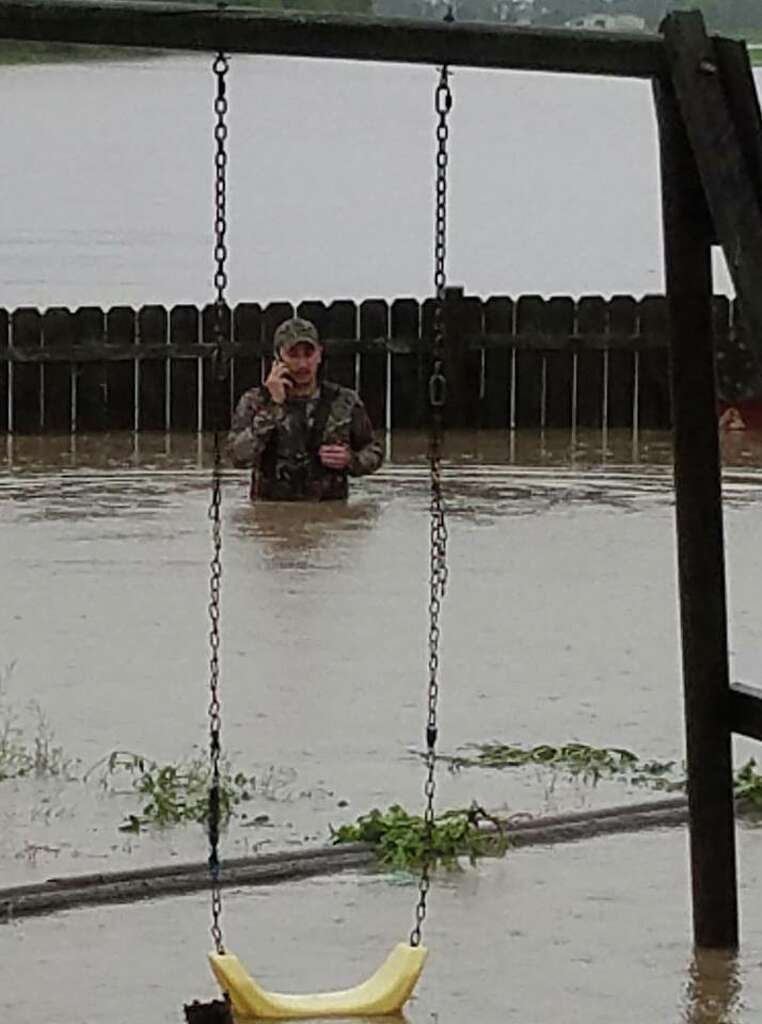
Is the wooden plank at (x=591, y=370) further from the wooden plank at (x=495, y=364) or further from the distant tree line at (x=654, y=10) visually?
the distant tree line at (x=654, y=10)

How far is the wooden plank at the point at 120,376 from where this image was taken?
21172 mm

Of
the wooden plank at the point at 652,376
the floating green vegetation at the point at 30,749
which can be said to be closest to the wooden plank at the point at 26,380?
the wooden plank at the point at 652,376

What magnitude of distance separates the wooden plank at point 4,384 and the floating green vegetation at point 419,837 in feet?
37.8

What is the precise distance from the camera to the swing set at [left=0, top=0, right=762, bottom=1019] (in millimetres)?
7836

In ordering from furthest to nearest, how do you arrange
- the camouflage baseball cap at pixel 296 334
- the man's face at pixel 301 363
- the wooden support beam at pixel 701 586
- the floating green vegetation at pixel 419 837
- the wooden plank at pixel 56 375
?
the wooden plank at pixel 56 375
the man's face at pixel 301 363
the camouflage baseball cap at pixel 296 334
the floating green vegetation at pixel 419 837
the wooden support beam at pixel 701 586

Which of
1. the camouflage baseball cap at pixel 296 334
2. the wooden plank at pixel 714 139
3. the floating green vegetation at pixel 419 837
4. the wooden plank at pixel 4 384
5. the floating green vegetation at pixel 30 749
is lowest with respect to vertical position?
the floating green vegetation at pixel 419 837

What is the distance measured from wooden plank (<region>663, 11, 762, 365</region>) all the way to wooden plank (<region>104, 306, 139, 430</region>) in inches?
520

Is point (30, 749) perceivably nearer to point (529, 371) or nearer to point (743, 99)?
point (743, 99)

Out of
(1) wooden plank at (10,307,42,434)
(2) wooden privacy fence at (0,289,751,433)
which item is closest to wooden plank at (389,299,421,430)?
(2) wooden privacy fence at (0,289,751,433)

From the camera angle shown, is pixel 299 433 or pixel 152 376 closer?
pixel 299 433

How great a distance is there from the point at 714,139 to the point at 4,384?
43.4 feet

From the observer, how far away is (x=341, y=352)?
2117 cm

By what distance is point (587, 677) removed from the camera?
12531mm

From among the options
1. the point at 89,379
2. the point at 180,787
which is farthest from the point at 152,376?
the point at 180,787
